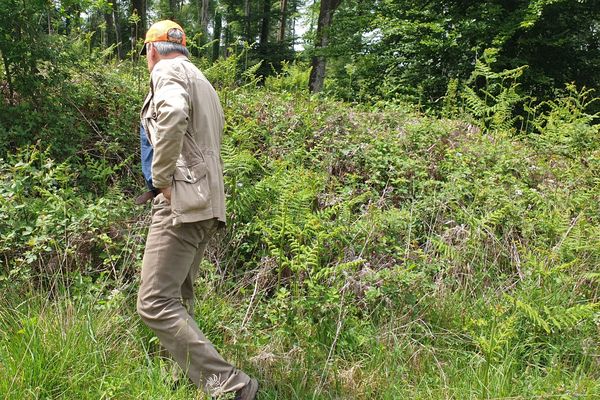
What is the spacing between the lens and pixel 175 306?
2.97 metres

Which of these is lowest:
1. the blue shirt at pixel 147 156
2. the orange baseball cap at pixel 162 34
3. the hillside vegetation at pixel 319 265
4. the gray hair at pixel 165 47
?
the hillside vegetation at pixel 319 265

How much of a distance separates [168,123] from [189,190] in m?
0.42

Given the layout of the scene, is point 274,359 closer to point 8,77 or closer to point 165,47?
point 165,47

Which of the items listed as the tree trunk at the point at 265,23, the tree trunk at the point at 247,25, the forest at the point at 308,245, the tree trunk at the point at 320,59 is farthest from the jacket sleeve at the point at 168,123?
the tree trunk at the point at 247,25

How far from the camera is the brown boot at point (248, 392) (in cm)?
299

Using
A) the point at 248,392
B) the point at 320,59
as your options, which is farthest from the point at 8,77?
the point at 320,59

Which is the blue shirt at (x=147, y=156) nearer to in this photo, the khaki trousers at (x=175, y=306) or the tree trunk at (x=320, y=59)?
the khaki trousers at (x=175, y=306)

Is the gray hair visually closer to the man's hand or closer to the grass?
the man's hand

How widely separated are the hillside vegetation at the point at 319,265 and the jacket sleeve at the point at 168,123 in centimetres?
123

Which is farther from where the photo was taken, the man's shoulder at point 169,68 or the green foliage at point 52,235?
the green foliage at point 52,235

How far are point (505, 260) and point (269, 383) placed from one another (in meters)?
2.64

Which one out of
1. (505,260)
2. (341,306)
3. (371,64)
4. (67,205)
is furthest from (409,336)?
(371,64)

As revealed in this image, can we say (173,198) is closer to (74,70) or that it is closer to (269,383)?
(269,383)

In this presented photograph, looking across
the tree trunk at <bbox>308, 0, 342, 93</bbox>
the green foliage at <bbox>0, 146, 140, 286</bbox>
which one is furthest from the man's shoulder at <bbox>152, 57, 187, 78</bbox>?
the tree trunk at <bbox>308, 0, 342, 93</bbox>
